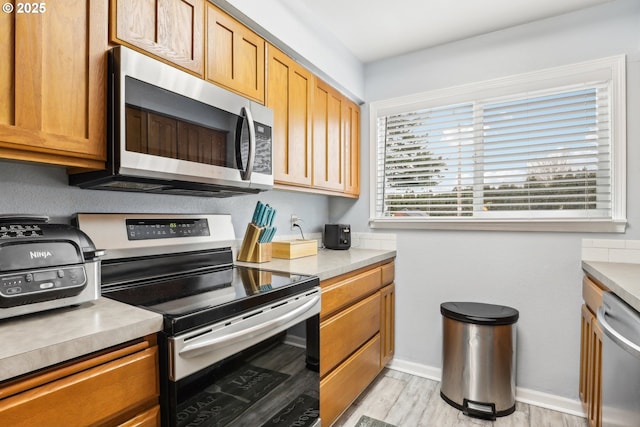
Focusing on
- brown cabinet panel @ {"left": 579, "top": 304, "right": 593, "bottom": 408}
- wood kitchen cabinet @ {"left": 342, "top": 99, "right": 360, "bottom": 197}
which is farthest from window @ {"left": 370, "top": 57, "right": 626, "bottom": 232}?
brown cabinet panel @ {"left": 579, "top": 304, "right": 593, "bottom": 408}

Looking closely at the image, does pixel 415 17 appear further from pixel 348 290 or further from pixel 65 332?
→ pixel 65 332

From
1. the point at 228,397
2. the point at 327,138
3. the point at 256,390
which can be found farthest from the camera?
the point at 327,138

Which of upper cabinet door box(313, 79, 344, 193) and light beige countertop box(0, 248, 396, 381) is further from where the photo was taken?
upper cabinet door box(313, 79, 344, 193)

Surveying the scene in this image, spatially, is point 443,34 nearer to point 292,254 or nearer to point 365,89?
point 365,89

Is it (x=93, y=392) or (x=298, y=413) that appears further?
(x=298, y=413)

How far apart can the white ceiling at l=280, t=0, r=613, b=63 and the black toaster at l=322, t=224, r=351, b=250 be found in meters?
1.33

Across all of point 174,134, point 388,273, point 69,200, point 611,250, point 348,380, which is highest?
point 174,134

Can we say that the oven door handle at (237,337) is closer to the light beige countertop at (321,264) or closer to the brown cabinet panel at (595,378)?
the light beige countertop at (321,264)

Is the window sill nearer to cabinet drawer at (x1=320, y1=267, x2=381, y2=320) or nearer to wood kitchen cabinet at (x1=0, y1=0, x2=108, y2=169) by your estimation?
cabinet drawer at (x1=320, y1=267, x2=381, y2=320)

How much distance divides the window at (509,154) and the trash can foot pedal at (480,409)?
3.57 feet

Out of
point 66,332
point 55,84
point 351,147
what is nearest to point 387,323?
point 351,147

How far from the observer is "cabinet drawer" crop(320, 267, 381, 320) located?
1.74 m

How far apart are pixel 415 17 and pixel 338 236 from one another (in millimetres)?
1537

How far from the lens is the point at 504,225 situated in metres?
2.31
